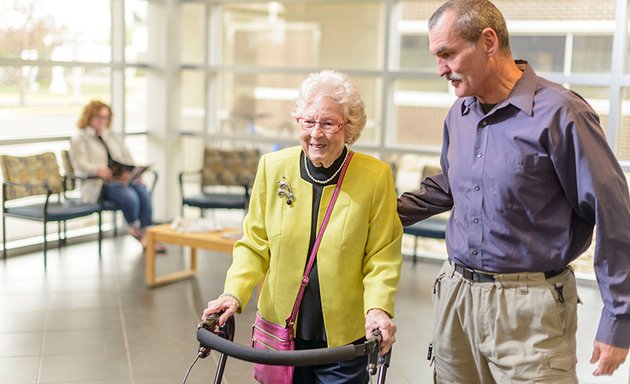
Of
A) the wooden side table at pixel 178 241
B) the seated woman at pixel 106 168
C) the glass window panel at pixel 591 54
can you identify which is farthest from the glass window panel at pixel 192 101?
the glass window panel at pixel 591 54

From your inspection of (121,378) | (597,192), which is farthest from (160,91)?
(597,192)

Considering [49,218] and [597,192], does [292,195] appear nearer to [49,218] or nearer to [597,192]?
[597,192]

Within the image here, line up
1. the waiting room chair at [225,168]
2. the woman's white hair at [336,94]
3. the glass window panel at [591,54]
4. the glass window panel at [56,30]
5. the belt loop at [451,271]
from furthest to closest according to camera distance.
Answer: the waiting room chair at [225,168] → the glass window panel at [56,30] → the glass window panel at [591,54] → the belt loop at [451,271] → the woman's white hair at [336,94]

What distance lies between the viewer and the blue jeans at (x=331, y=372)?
239 cm

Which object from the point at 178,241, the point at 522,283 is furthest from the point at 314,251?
the point at 178,241

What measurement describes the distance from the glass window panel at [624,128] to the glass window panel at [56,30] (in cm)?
524

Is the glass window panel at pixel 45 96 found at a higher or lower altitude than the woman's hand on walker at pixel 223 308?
higher

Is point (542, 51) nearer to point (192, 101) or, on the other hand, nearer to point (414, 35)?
point (414, 35)

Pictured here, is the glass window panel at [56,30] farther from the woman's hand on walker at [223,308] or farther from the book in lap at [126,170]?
the woman's hand on walker at [223,308]

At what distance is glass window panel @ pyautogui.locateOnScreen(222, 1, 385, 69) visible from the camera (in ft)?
27.0

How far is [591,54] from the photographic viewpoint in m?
7.08

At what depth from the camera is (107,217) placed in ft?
29.1

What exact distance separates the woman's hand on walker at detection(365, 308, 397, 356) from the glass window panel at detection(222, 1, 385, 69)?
6139mm

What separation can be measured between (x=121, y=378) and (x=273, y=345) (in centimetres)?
243
